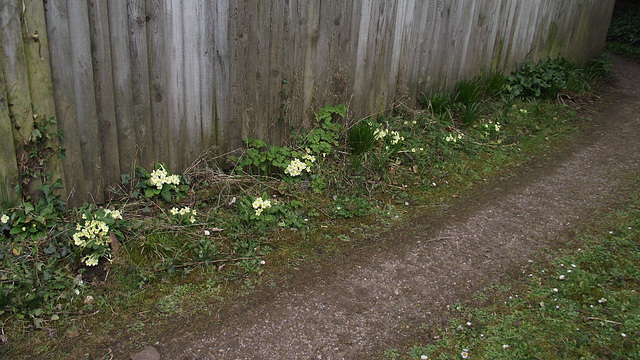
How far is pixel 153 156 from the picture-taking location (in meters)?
3.83

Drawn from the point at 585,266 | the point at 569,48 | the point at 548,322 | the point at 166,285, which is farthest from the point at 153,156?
the point at 569,48

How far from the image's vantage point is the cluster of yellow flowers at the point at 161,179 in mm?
3734

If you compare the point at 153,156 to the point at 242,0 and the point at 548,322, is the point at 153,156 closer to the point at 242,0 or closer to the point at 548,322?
the point at 242,0

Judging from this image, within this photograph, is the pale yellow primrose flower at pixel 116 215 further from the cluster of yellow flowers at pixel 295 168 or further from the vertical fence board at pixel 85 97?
the cluster of yellow flowers at pixel 295 168

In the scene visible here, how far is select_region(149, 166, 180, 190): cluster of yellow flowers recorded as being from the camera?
3.73 m

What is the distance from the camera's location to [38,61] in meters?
3.08

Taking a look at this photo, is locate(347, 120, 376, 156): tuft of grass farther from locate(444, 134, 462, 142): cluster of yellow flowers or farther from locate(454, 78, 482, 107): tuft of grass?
locate(454, 78, 482, 107): tuft of grass

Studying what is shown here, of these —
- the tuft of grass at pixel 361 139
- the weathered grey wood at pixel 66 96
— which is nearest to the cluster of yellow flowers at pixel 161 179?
the weathered grey wood at pixel 66 96

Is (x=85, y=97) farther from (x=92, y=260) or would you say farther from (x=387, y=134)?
(x=387, y=134)

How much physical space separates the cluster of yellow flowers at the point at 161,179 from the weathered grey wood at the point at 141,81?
101mm

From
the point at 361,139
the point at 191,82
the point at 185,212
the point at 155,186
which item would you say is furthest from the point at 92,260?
the point at 361,139

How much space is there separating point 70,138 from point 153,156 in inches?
23.7

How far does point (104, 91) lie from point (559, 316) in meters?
2.99

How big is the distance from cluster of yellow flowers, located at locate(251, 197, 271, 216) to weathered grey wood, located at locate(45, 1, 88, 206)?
3.61 ft
